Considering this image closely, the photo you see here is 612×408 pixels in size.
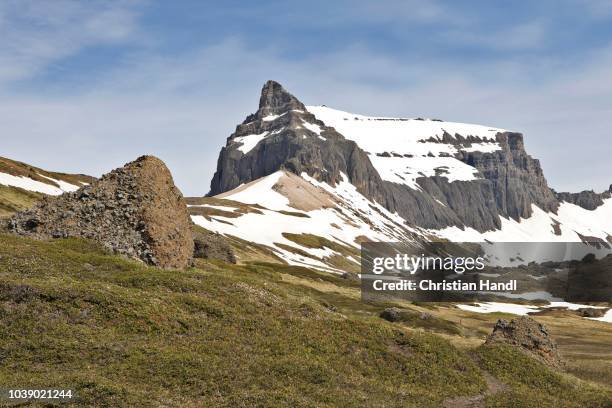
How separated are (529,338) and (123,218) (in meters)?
30.9

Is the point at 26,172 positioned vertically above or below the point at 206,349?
above

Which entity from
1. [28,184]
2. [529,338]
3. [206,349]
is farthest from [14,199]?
[529,338]

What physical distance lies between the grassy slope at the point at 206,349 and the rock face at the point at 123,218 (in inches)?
175

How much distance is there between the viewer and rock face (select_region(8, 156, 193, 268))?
47.0 m

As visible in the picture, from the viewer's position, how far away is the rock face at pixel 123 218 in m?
47.0

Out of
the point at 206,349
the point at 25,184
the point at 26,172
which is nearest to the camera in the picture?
the point at 206,349

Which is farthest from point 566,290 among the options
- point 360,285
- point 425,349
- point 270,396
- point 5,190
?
point 270,396

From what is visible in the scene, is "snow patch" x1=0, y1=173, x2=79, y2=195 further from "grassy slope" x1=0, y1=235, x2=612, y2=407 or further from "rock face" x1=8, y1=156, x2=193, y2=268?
"grassy slope" x1=0, y1=235, x2=612, y2=407

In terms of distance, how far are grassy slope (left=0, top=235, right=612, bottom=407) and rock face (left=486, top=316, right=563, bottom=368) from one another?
14.4 ft

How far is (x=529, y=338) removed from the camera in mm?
43938

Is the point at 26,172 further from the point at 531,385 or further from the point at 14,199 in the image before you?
the point at 531,385

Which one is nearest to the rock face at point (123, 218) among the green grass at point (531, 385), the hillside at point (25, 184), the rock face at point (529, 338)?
the green grass at point (531, 385)

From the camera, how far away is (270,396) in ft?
89.2

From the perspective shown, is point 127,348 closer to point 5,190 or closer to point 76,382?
point 76,382
